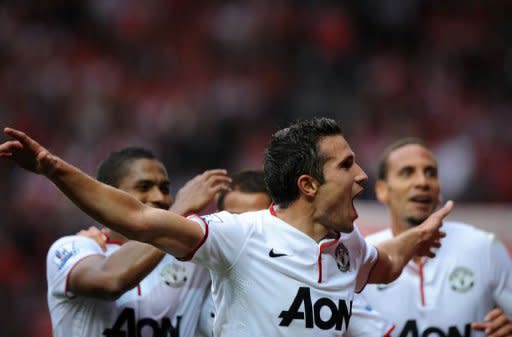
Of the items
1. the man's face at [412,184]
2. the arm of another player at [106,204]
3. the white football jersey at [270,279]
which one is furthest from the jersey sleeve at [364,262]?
the man's face at [412,184]

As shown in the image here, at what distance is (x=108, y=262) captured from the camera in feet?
13.0

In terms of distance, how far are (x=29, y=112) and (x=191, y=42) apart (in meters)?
2.74

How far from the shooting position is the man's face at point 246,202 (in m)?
4.72

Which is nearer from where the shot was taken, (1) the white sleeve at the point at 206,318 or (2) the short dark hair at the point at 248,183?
(1) the white sleeve at the point at 206,318

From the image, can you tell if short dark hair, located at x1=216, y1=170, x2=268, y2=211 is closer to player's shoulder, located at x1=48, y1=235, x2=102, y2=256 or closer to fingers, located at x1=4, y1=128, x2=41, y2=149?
player's shoulder, located at x1=48, y1=235, x2=102, y2=256

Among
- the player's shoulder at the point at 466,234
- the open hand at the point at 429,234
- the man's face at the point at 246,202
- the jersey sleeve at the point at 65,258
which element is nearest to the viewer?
the jersey sleeve at the point at 65,258

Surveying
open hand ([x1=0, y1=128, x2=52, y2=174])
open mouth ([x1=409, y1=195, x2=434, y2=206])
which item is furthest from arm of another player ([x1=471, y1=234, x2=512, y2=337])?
open hand ([x1=0, y1=128, x2=52, y2=174])

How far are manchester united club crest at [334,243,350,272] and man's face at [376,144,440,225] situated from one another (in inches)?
63.4

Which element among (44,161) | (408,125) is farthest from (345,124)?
(44,161)

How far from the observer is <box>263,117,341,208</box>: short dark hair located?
140 inches

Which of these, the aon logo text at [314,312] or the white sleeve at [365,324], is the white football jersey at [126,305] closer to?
the white sleeve at [365,324]

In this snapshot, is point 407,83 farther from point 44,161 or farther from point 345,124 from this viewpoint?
point 44,161

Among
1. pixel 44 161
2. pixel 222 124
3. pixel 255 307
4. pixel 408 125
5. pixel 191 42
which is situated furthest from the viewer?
pixel 191 42

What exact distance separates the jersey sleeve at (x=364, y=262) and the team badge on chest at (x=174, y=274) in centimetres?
102
